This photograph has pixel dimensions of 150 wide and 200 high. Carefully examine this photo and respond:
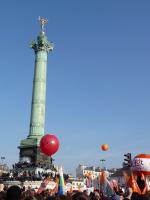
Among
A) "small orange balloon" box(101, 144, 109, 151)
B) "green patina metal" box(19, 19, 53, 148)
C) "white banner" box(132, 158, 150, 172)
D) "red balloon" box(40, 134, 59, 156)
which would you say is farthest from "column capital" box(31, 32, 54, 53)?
"white banner" box(132, 158, 150, 172)

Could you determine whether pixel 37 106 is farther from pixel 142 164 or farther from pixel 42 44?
pixel 142 164

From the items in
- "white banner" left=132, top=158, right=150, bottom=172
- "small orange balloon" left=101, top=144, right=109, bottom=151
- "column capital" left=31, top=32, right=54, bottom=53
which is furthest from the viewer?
"column capital" left=31, top=32, right=54, bottom=53

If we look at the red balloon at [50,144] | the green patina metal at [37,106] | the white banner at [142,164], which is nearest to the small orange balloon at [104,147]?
the red balloon at [50,144]

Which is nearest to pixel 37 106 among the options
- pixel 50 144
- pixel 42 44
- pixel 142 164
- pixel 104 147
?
pixel 42 44

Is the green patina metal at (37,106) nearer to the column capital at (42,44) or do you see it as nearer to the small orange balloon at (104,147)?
the column capital at (42,44)

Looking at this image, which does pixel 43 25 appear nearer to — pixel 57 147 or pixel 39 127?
pixel 39 127

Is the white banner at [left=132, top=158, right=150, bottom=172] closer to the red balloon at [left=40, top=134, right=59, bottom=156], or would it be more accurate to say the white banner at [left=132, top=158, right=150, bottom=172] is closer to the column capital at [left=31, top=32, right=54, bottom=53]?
the red balloon at [left=40, top=134, right=59, bottom=156]

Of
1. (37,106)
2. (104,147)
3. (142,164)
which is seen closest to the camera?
(142,164)

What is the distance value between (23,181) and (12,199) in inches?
1422

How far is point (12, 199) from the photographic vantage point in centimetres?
569

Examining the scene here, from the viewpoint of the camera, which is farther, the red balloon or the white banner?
the red balloon

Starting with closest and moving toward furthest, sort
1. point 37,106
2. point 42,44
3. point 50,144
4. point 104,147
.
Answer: point 50,144 → point 104,147 → point 37,106 → point 42,44

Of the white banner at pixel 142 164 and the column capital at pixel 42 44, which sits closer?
the white banner at pixel 142 164

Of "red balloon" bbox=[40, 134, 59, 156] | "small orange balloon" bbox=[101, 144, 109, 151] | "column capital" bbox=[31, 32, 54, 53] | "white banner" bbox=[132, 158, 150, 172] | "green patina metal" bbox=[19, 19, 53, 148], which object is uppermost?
"column capital" bbox=[31, 32, 54, 53]
